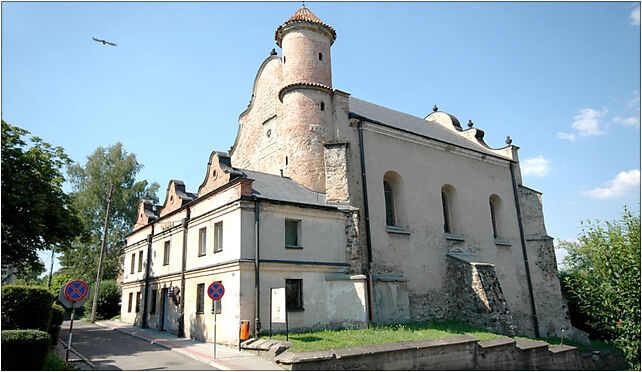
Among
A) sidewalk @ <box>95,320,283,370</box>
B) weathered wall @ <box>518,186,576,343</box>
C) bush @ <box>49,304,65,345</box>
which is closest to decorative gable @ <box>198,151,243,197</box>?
sidewalk @ <box>95,320,283,370</box>

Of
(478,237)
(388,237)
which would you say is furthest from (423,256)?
(478,237)

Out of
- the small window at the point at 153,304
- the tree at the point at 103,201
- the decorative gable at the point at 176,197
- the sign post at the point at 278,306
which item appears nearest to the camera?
the sign post at the point at 278,306

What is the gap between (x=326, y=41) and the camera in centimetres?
2288

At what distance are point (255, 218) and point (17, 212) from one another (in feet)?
29.8

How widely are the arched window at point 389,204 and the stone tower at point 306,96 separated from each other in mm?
3872

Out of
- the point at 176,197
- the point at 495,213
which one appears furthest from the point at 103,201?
the point at 495,213

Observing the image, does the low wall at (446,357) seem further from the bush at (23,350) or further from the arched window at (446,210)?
the arched window at (446,210)

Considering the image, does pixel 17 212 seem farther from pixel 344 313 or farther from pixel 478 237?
pixel 478 237

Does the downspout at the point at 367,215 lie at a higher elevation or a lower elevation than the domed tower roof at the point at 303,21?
lower

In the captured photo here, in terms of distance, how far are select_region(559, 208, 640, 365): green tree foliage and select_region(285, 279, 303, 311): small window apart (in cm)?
958

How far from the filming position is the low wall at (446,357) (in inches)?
462

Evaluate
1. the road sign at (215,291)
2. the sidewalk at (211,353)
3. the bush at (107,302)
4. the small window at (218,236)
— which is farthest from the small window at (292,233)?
the bush at (107,302)

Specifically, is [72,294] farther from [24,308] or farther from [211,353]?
[211,353]

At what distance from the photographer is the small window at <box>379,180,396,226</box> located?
21542 mm
